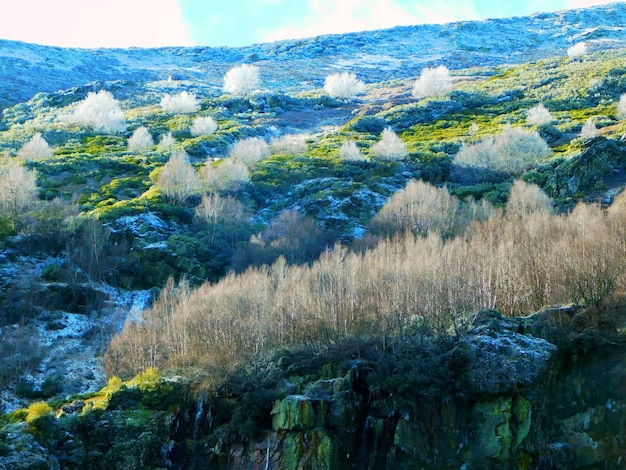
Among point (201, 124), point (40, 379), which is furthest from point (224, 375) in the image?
point (201, 124)

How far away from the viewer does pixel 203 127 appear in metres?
116

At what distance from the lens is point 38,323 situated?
52.5m

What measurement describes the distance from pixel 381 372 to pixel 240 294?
42.2 ft

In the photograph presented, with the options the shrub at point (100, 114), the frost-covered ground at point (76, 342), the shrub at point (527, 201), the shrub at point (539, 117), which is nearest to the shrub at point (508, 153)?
the shrub at point (539, 117)

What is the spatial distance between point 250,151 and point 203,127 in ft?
71.8

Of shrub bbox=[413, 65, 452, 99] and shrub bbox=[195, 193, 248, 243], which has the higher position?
shrub bbox=[413, 65, 452, 99]

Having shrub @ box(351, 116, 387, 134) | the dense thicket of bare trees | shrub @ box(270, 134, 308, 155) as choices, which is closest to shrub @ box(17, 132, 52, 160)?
shrub @ box(270, 134, 308, 155)

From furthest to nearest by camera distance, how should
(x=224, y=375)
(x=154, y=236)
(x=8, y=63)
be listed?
(x=8, y=63)
(x=154, y=236)
(x=224, y=375)

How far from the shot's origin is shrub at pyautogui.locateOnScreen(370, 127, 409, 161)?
95.5 meters

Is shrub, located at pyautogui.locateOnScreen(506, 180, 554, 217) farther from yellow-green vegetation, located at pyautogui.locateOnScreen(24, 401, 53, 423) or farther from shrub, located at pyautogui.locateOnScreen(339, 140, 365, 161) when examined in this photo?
yellow-green vegetation, located at pyautogui.locateOnScreen(24, 401, 53, 423)

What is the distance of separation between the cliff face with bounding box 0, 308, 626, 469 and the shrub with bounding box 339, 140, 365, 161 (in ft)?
196

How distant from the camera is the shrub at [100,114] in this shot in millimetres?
122188

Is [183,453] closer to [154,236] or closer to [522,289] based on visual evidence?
[522,289]

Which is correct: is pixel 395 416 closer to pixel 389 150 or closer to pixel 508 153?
pixel 508 153
